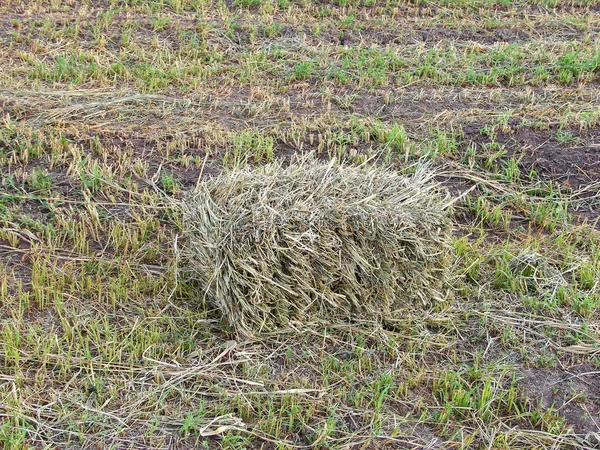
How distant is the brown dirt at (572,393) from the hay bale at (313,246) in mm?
748

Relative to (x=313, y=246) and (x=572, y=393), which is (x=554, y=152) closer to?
(x=572, y=393)

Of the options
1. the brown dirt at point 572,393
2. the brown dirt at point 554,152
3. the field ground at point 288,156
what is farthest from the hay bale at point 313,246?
the brown dirt at point 554,152

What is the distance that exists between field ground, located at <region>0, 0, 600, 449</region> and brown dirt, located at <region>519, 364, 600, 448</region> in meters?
0.01

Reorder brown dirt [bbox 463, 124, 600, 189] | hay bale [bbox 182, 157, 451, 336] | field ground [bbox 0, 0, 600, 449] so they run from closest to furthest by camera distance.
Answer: field ground [bbox 0, 0, 600, 449], hay bale [bbox 182, 157, 451, 336], brown dirt [bbox 463, 124, 600, 189]

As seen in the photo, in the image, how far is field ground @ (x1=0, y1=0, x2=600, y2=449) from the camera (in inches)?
142

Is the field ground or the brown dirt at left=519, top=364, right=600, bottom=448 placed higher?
the field ground

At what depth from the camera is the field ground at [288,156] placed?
3607mm

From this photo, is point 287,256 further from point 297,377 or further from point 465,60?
point 465,60

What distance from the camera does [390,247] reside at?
4070mm

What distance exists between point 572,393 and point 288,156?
8.92 ft

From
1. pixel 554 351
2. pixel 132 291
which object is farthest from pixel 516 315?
pixel 132 291

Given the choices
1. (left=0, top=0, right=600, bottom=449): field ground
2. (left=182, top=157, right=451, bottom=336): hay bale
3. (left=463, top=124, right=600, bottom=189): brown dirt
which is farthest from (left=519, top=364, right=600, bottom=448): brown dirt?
(left=463, top=124, right=600, bottom=189): brown dirt

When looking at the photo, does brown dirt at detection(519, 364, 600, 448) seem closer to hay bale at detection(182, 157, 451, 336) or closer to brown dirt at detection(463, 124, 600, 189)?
hay bale at detection(182, 157, 451, 336)

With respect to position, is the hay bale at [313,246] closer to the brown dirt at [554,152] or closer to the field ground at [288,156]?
the field ground at [288,156]
